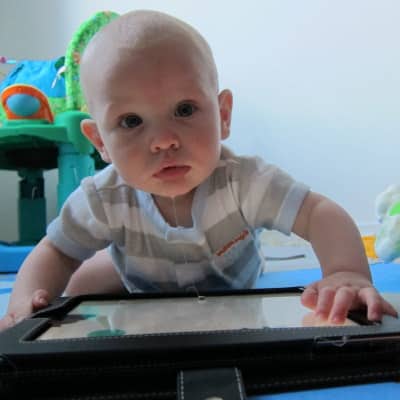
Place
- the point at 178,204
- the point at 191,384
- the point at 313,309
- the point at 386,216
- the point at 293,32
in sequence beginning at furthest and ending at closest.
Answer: the point at 293,32 < the point at 386,216 < the point at 178,204 < the point at 313,309 < the point at 191,384

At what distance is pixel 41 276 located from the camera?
0.65m

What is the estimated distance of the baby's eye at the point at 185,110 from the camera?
1.81 ft

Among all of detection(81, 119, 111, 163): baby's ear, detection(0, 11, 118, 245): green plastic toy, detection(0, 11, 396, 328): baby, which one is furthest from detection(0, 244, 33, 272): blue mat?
detection(81, 119, 111, 163): baby's ear

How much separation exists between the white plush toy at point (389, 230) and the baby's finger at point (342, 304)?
41 centimetres

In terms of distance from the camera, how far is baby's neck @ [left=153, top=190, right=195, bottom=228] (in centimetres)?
67

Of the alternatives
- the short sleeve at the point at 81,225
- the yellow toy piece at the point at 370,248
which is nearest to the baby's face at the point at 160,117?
the short sleeve at the point at 81,225

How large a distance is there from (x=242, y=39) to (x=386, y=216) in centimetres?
100

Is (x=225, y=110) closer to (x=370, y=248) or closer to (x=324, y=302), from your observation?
(x=324, y=302)

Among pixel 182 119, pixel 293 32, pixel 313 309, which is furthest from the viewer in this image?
pixel 293 32

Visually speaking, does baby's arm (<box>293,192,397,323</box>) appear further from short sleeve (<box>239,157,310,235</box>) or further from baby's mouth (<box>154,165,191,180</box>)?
baby's mouth (<box>154,165,191,180</box>)

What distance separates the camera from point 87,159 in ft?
4.50

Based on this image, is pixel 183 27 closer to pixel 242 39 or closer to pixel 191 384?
pixel 191 384

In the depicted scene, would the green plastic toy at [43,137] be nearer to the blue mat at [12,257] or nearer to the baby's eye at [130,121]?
the blue mat at [12,257]

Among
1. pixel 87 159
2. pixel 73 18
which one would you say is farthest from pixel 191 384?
pixel 73 18
